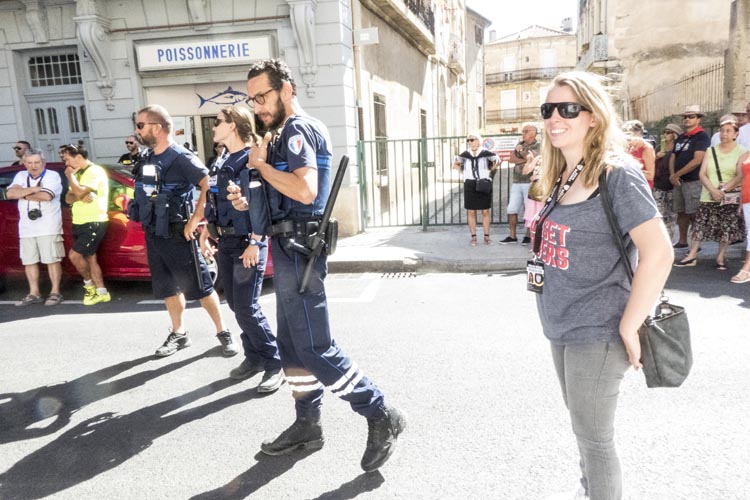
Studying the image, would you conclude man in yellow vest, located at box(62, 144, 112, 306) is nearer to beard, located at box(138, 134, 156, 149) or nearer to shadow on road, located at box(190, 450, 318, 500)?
beard, located at box(138, 134, 156, 149)

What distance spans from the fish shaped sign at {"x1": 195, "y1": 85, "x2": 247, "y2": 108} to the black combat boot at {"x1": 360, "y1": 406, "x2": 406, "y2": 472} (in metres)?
8.12

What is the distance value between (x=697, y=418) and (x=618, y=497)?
1.49 meters

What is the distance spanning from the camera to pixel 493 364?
4117mm

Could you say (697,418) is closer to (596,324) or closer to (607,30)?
(596,324)

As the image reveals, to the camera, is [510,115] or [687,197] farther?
[510,115]

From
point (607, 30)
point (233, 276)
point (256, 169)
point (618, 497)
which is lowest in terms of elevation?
point (618, 497)

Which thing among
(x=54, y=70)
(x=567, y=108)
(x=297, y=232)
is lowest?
(x=297, y=232)

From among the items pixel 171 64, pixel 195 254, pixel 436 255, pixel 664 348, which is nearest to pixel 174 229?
pixel 195 254

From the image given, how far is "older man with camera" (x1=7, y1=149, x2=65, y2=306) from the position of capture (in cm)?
635

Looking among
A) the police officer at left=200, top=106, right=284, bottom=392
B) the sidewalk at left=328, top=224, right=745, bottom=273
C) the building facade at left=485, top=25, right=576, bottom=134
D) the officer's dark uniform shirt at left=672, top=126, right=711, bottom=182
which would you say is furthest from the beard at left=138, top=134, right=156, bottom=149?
the building facade at left=485, top=25, right=576, bottom=134

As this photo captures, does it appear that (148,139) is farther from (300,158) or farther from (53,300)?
(53,300)

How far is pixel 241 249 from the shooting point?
12.7 feet

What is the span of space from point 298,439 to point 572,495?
4.56 ft

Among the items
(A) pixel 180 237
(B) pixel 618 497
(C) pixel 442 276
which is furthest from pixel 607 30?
(B) pixel 618 497
